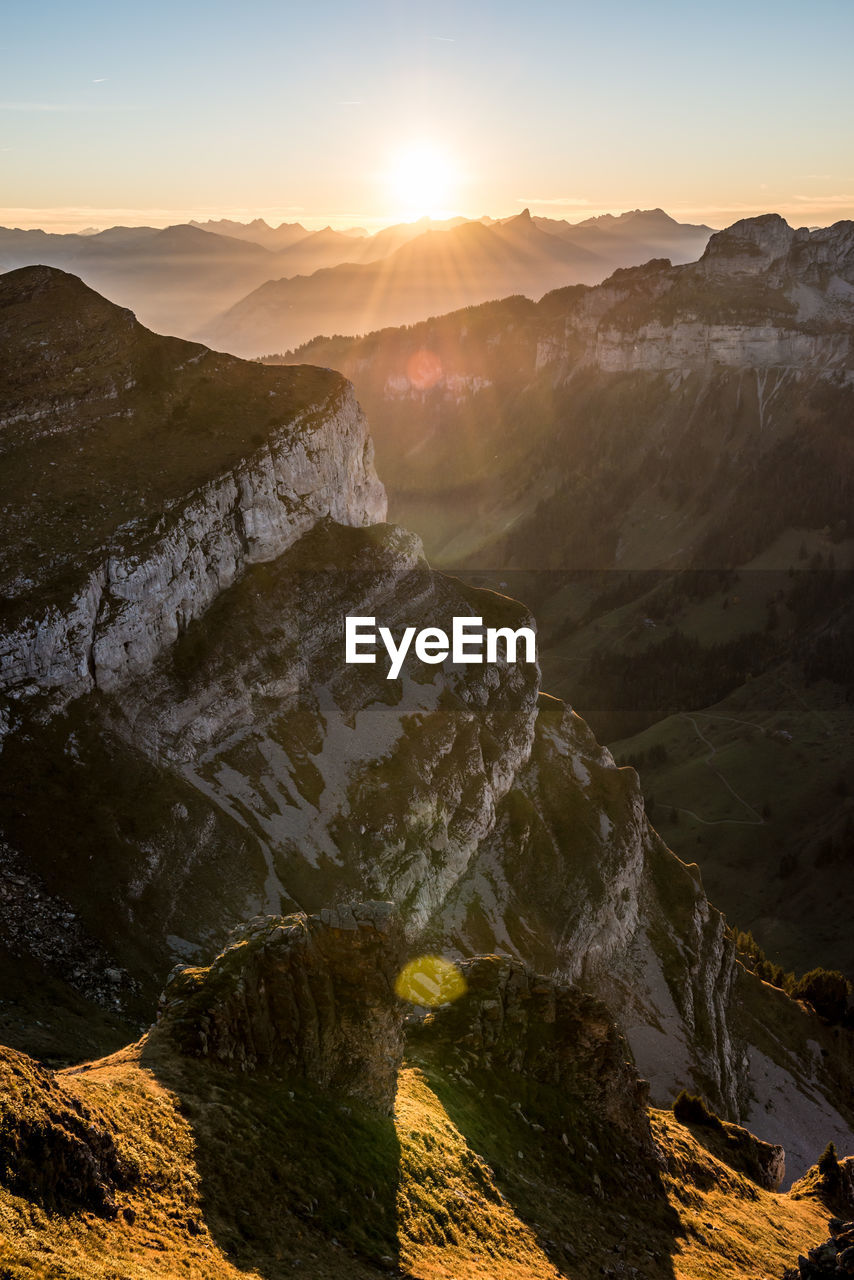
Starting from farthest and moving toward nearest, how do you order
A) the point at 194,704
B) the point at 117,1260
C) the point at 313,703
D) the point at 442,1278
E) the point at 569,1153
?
the point at 313,703 → the point at 194,704 → the point at 569,1153 → the point at 442,1278 → the point at 117,1260

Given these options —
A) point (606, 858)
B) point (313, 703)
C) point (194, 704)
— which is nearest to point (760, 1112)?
point (606, 858)

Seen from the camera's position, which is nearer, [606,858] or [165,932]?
[165,932]

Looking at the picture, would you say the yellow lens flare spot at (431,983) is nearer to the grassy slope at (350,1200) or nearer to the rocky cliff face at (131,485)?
the grassy slope at (350,1200)

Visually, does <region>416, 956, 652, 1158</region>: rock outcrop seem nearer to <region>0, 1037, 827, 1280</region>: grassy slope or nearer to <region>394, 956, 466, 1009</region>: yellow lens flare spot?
<region>394, 956, 466, 1009</region>: yellow lens flare spot

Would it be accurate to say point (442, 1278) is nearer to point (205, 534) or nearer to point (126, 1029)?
point (126, 1029)

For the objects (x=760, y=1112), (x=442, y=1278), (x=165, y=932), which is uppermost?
(x=442, y=1278)

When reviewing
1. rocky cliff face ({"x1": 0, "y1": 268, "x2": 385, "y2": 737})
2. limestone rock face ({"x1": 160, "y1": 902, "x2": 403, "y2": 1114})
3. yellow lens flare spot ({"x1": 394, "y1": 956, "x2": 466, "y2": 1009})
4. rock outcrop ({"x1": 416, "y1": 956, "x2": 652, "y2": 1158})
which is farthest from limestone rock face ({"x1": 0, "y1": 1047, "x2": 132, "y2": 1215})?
rocky cliff face ({"x1": 0, "y1": 268, "x2": 385, "y2": 737})

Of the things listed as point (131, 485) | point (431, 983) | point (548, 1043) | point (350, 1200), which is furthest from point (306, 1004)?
point (131, 485)
